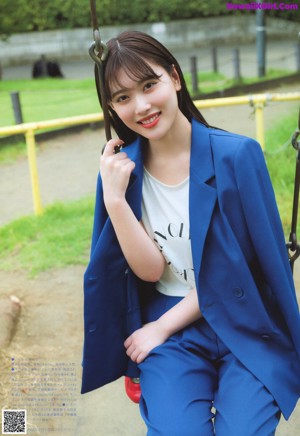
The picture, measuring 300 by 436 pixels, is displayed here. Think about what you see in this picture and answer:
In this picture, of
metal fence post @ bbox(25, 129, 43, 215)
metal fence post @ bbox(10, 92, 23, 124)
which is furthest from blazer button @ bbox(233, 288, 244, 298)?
metal fence post @ bbox(10, 92, 23, 124)

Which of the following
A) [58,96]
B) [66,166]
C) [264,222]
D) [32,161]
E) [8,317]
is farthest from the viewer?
[58,96]

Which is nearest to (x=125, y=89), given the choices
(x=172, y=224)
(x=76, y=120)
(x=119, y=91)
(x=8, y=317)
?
(x=119, y=91)

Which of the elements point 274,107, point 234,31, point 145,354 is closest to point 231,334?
point 145,354

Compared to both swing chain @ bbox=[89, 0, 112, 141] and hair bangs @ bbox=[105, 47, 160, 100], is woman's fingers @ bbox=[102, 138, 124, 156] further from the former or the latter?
hair bangs @ bbox=[105, 47, 160, 100]

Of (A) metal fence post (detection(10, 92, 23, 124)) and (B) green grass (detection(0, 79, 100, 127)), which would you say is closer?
(A) metal fence post (detection(10, 92, 23, 124))

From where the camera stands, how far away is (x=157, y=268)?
1.72 m

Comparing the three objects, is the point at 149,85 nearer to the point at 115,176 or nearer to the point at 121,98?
the point at 121,98

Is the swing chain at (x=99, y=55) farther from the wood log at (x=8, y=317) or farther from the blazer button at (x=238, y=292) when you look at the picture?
the wood log at (x=8, y=317)

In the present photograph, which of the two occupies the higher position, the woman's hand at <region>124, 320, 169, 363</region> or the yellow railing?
the woman's hand at <region>124, 320, 169, 363</region>

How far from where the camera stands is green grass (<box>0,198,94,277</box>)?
3.99m

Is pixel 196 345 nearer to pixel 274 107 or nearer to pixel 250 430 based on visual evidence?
pixel 250 430

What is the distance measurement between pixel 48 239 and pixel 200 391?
284 cm

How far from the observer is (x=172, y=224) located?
168 centimetres

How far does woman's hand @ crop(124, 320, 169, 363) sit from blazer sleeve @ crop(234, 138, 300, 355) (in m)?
0.34
